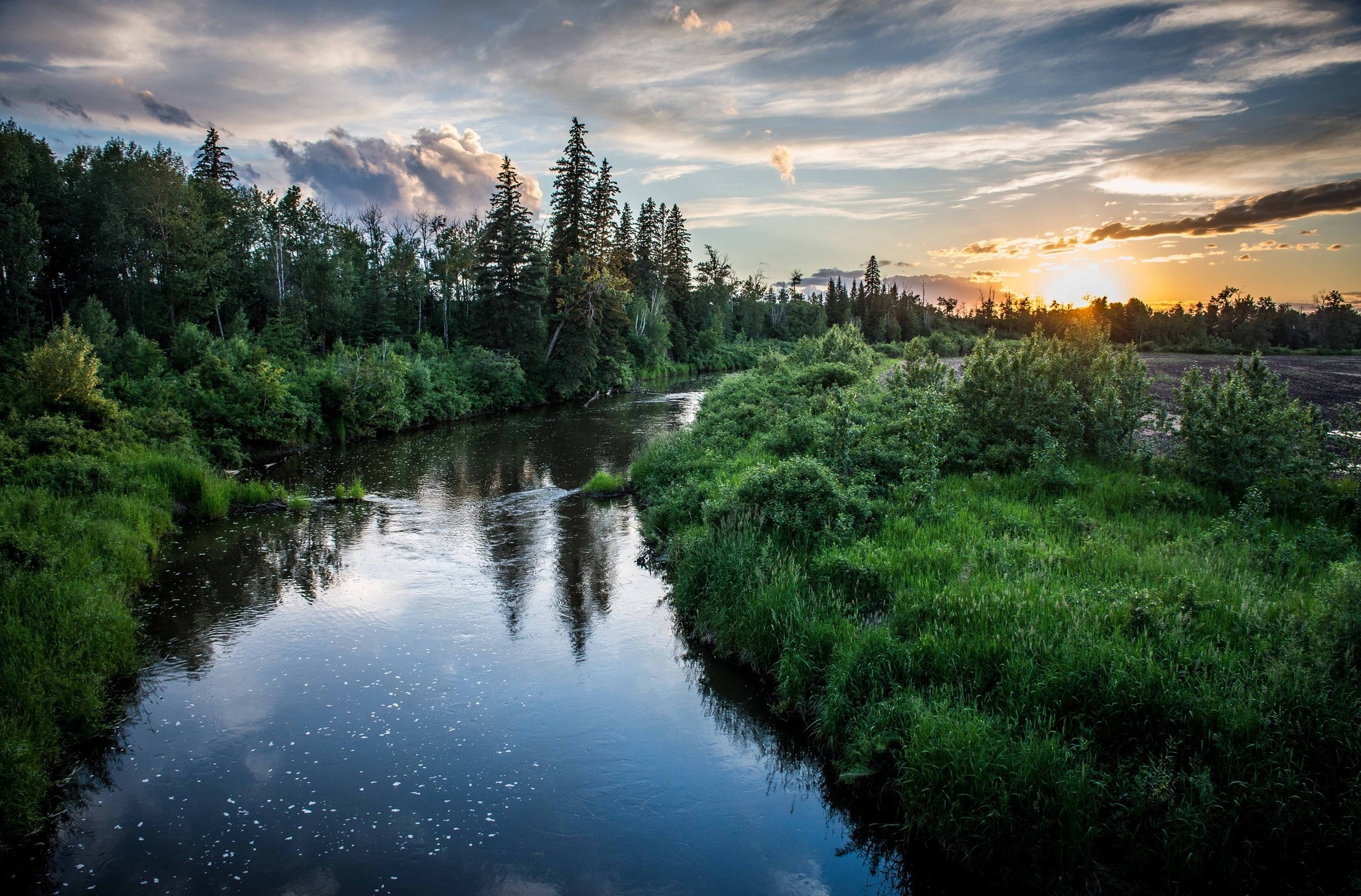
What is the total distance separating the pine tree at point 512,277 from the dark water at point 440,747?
31.2 metres

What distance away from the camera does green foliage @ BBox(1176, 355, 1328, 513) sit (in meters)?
11.2

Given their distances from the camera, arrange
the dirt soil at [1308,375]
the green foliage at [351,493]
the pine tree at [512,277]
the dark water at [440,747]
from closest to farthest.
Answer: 1. the dark water at [440,747]
2. the green foliage at [351,493]
3. the dirt soil at [1308,375]
4. the pine tree at [512,277]

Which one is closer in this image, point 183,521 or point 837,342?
point 183,521

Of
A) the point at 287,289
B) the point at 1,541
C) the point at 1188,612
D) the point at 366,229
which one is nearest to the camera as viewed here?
the point at 1188,612

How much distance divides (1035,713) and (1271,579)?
409 centimetres

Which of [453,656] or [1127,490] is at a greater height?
[1127,490]

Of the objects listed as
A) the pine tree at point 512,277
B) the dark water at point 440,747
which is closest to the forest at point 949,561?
the dark water at point 440,747

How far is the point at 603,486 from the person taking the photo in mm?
19969

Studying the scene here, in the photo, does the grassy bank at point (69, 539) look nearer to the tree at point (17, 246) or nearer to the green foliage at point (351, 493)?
the green foliage at point (351, 493)

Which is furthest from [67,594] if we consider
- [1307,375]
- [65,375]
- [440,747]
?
[1307,375]

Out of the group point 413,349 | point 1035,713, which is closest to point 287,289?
point 413,349

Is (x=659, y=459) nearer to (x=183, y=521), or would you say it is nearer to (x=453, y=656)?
(x=453, y=656)

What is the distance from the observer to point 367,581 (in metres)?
13.1

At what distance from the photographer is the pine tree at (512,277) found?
44.4 m
